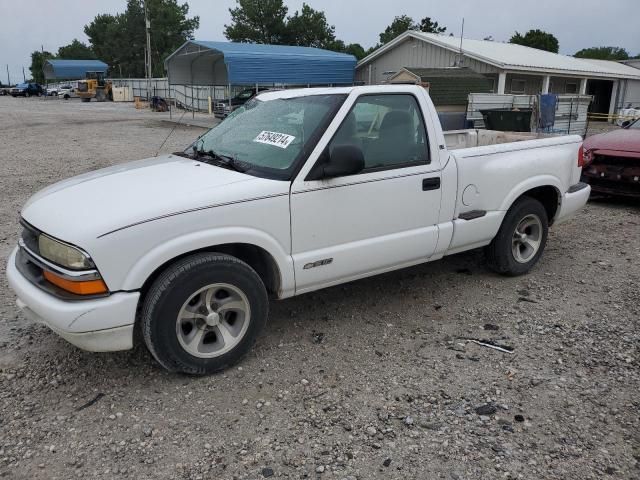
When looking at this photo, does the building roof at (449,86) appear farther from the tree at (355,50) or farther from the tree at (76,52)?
→ the tree at (76,52)

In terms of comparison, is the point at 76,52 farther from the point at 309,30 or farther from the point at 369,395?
the point at 369,395

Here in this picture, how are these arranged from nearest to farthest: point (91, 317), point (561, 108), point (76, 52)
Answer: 1. point (91, 317)
2. point (561, 108)
3. point (76, 52)

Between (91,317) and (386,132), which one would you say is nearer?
(91,317)

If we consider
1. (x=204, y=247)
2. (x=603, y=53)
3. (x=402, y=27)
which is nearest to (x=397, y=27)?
(x=402, y=27)

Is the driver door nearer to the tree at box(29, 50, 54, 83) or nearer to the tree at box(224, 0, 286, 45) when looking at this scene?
the tree at box(224, 0, 286, 45)

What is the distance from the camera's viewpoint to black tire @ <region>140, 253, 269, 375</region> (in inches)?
123

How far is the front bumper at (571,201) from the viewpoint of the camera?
534cm

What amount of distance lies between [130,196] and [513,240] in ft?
11.4

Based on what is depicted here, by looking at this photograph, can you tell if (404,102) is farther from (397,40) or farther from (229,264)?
(397,40)

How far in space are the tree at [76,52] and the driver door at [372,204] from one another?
334 feet

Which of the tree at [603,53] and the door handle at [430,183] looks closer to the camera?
the door handle at [430,183]

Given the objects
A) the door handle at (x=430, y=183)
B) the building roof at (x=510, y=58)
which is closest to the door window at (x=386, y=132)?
the door handle at (x=430, y=183)

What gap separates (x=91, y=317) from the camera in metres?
2.94

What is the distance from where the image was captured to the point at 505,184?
4727mm
